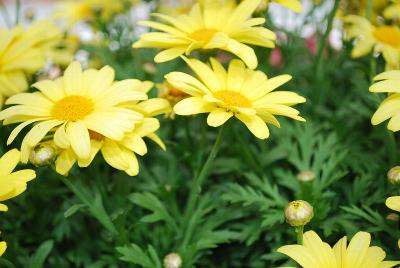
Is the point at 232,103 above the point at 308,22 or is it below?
above

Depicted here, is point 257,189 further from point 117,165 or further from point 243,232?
point 117,165

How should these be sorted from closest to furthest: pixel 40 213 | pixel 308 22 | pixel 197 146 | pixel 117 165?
pixel 117 165 → pixel 40 213 → pixel 197 146 → pixel 308 22

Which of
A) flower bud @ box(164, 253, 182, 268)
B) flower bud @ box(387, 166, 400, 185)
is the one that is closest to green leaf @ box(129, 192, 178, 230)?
flower bud @ box(164, 253, 182, 268)

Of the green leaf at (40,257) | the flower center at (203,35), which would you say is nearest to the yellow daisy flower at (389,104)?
the flower center at (203,35)

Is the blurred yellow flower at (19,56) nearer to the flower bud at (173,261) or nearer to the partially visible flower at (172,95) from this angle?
the partially visible flower at (172,95)

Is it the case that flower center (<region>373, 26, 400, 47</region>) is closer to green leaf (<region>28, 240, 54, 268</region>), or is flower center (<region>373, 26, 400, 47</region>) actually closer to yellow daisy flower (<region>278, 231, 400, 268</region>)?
yellow daisy flower (<region>278, 231, 400, 268</region>)


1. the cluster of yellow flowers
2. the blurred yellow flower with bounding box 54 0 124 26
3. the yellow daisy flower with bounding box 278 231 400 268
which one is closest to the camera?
the yellow daisy flower with bounding box 278 231 400 268

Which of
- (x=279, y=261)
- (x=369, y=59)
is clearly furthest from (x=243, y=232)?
(x=369, y=59)
